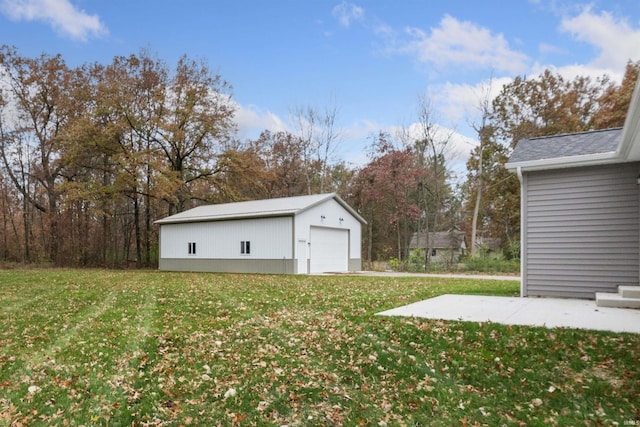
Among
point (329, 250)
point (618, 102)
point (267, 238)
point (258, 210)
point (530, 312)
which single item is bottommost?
point (530, 312)

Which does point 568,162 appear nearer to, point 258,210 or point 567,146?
point 567,146

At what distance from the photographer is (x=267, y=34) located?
14.3 m

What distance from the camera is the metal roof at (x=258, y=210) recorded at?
1819 cm

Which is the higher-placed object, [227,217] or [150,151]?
[150,151]

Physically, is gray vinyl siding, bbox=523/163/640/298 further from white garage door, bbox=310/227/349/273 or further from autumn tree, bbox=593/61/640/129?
autumn tree, bbox=593/61/640/129

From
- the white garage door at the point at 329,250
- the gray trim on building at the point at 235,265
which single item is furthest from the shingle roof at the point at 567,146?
the white garage door at the point at 329,250

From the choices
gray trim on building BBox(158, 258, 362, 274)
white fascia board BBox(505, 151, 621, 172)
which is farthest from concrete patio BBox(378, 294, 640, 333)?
gray trim on building BBox(158, 258, 362, 274)

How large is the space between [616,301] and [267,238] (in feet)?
44.1

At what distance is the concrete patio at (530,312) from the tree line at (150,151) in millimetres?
17042

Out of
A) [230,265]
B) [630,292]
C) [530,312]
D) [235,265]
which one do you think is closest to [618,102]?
[630,292]

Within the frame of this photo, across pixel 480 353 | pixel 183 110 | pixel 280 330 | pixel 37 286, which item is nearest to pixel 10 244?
pixel 183 110

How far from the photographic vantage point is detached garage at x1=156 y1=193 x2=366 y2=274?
1797 cm

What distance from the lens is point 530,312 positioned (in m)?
6.70

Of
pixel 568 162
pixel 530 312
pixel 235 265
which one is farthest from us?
pixel 235 265
